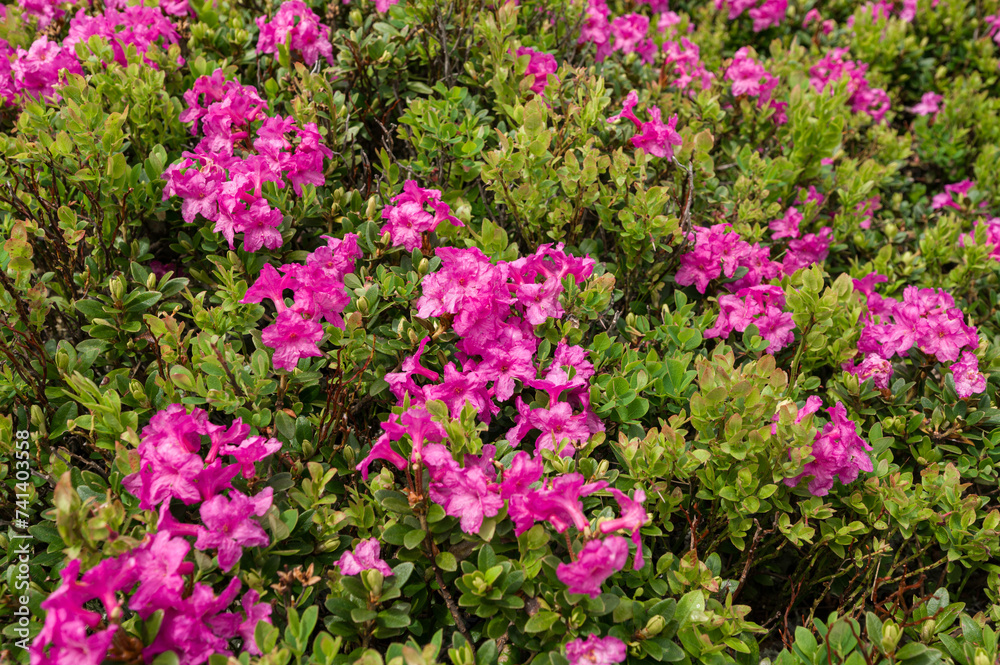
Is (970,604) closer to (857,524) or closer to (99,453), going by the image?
(857,524)

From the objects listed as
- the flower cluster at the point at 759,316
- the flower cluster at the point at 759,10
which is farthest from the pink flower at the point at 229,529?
the flower cluster at the point at 759,10

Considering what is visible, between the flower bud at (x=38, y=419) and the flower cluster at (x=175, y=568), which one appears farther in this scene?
the flower bud at (x=38, y=419)

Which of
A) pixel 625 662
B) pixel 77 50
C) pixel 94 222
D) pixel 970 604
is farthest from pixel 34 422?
pixel 970 604

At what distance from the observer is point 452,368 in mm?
1799

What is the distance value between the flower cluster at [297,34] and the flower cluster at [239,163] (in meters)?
0.31

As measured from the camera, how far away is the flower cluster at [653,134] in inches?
94.2

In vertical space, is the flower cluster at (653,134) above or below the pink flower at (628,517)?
above

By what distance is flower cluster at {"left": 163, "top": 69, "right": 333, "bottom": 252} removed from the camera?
1998mm

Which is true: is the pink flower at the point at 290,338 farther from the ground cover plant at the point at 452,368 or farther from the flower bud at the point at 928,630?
the flower bud at the point at 928,630

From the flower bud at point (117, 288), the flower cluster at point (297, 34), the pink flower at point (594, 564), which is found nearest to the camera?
the pink flower at point (594, 564)

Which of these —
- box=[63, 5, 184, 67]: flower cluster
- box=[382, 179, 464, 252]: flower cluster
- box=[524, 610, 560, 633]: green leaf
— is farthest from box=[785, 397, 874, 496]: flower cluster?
box=[63, 5, 184, 67]: flower cluster

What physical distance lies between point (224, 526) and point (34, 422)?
2.33ft

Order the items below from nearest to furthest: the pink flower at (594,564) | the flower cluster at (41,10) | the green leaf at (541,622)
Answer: the pink flower at (594,564)
the green leaf at (541,622)
the flower cluster at (41,10)

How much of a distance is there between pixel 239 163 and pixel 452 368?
2.97 ft
